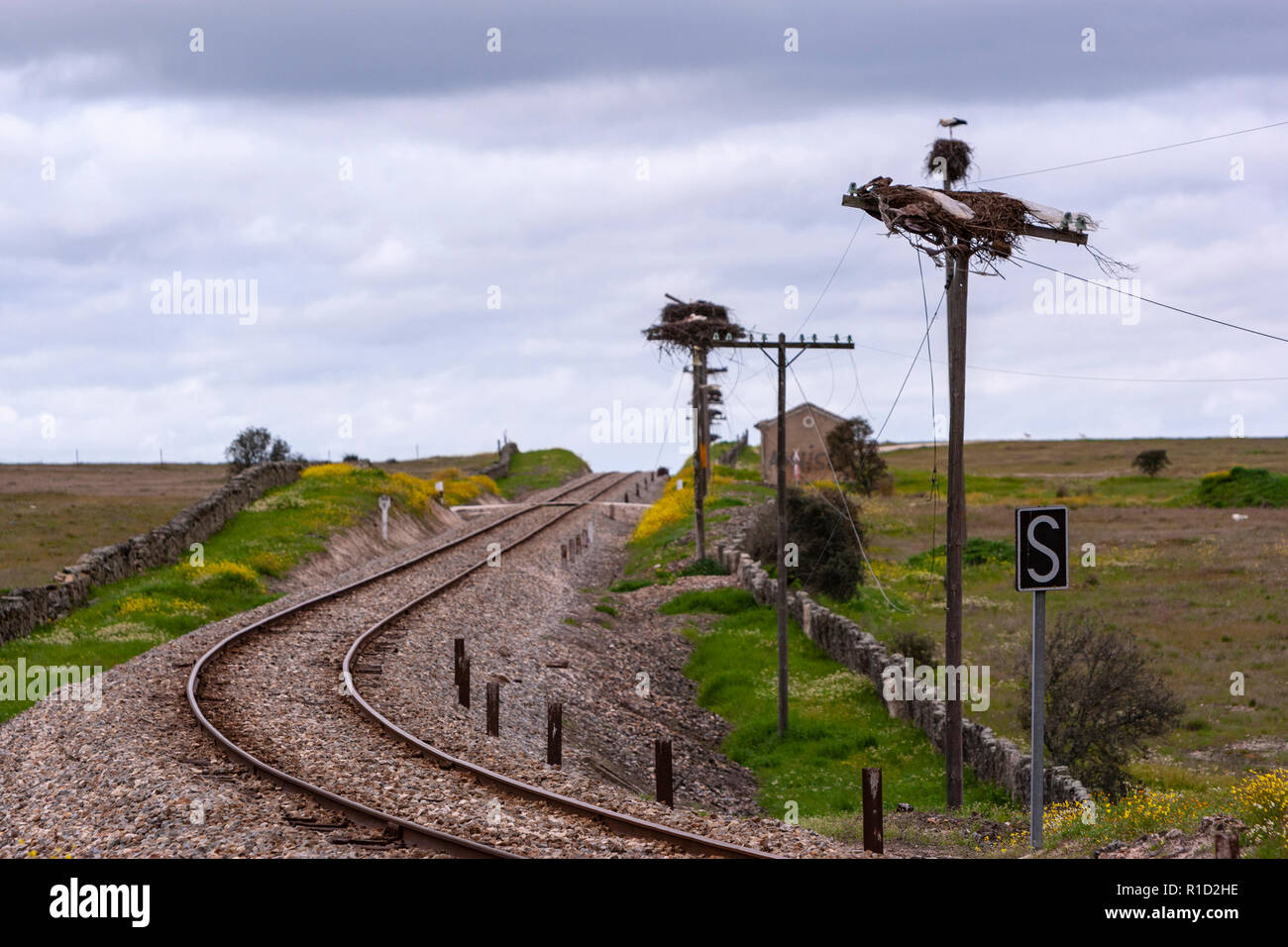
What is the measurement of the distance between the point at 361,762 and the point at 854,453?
61192 mm

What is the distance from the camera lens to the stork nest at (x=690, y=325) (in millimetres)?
35188

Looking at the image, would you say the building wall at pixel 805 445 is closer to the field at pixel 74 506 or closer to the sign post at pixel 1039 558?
the field at pixel 74 506

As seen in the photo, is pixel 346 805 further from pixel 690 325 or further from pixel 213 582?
pixel 690 325

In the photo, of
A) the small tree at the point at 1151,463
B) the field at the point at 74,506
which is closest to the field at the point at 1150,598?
the small tree at the point at 1151,463

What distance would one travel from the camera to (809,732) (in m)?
20.3

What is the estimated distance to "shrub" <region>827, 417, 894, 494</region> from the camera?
7181 cm

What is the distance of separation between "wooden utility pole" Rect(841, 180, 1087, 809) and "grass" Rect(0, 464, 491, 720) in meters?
12.6

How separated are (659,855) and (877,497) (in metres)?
61.8

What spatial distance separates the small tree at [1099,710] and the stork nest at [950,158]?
7542 millimetres

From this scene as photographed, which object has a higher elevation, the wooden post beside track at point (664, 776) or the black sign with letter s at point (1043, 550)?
the black sign with letter s at point (1043, 550)
